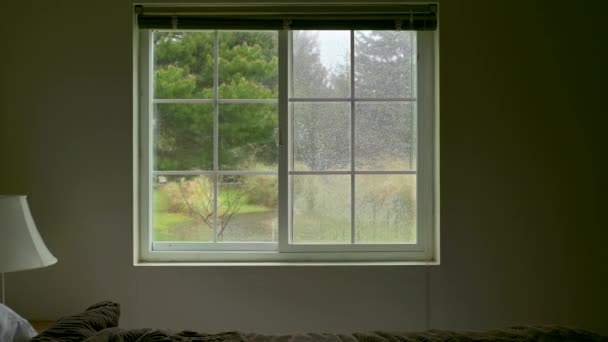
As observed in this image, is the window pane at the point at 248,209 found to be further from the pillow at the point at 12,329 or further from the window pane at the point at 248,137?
the pillow at the point at 12,329

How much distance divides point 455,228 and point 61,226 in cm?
200

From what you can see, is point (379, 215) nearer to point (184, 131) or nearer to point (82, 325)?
point (184, 131)

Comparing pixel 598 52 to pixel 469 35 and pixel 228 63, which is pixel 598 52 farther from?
pixel 228 63

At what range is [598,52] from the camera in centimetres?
302

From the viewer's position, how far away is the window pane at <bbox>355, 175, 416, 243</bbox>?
316 centimetres

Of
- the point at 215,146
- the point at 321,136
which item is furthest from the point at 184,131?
the point at 321,136

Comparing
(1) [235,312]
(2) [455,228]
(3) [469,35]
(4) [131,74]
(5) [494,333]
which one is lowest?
(1) [235,312]

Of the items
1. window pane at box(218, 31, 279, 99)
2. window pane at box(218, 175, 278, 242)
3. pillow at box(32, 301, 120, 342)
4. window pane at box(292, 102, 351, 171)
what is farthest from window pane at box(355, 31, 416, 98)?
pillow at box(32, 301, 120, 342)

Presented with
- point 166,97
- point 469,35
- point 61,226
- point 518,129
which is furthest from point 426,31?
point 61,226

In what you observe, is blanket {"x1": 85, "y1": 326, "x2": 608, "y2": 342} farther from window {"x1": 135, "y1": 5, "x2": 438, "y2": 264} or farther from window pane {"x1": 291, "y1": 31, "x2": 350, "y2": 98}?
window pane {"x1": 291, "y1": 31, "x2": 350, "y2": 98}

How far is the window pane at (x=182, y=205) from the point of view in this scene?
10.4 feet

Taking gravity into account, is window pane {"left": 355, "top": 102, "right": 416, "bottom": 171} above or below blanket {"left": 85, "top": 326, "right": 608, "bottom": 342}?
above

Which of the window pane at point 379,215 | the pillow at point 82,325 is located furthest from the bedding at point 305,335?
the window pane at point 379,215

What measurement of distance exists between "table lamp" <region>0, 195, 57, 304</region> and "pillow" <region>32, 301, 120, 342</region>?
2.27ft
